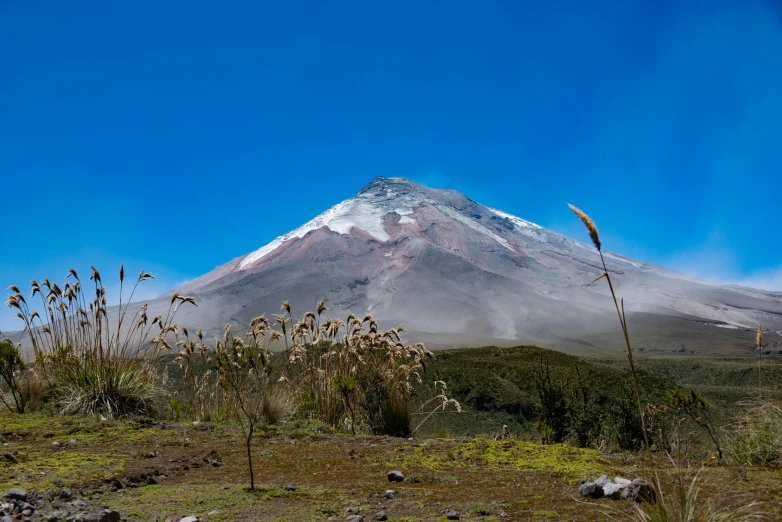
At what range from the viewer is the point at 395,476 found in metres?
4.33

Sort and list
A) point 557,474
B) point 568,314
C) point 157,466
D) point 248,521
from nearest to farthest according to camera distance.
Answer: point 248,521, point 557,474, point 157,466, point 568,314

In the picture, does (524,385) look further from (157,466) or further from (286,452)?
(157,466)

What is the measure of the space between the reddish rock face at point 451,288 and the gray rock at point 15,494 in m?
99.9

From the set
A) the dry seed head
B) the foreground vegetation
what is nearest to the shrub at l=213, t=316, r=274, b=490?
the foreground vegetation

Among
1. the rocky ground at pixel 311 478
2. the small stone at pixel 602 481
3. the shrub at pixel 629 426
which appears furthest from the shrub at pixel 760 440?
the shrub at pixel 629 426

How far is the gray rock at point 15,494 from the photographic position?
337cm

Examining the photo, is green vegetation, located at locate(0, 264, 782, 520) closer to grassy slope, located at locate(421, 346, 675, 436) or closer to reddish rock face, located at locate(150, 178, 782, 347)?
grassy slope, located at locate(421, 346, 675, 436)

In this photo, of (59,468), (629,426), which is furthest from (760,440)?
(59,468)

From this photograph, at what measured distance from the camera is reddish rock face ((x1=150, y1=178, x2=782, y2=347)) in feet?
411

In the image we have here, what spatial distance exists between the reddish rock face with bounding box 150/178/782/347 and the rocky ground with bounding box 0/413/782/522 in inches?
3836

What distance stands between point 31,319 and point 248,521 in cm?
749

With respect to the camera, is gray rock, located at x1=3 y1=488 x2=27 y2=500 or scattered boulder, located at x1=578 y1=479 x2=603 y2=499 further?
scattered boulder, located at x1=578 y1=479 x2=603 y2=499

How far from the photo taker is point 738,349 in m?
89.9

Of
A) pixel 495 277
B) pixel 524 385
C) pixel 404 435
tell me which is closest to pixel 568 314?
pixel 495 277
